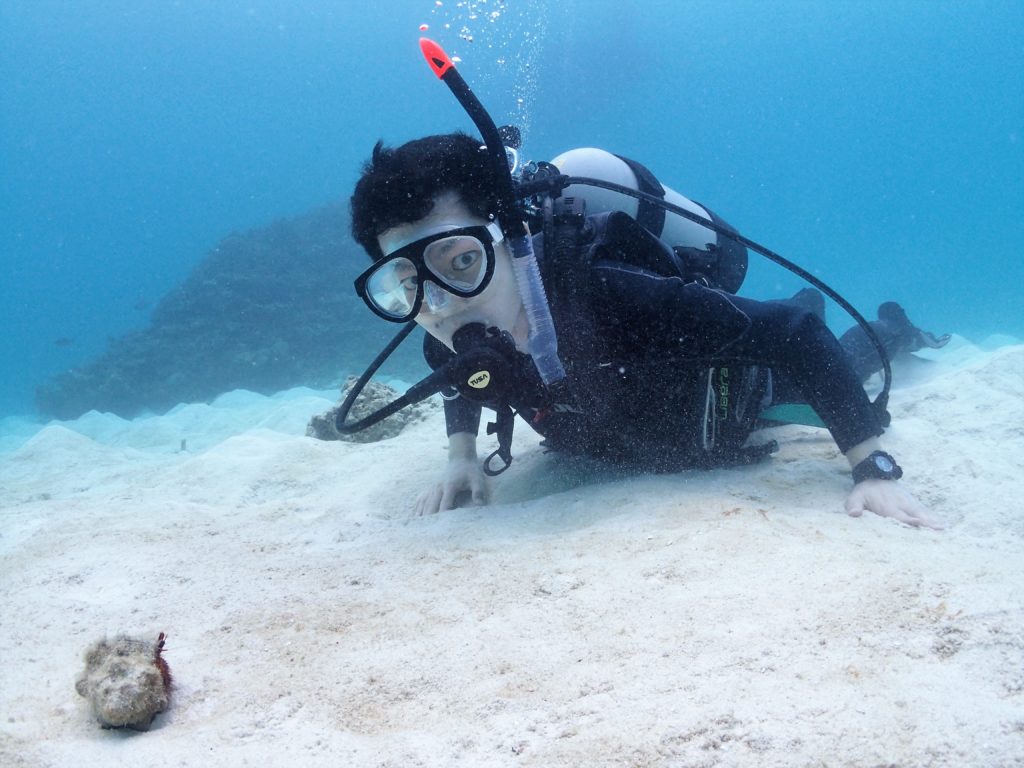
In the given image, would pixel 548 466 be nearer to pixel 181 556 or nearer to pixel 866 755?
pixel 181 556

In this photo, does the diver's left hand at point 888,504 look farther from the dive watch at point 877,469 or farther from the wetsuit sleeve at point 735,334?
the wetsuit sleeve at point 735,334

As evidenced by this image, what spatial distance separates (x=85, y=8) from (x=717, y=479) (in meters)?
102

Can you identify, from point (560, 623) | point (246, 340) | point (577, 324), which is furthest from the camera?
point (246, 340)

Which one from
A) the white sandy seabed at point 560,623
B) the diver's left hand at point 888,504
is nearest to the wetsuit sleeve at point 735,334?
the diver's left hand at point 888,504

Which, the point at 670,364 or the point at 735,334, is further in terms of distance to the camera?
the point at 670,364

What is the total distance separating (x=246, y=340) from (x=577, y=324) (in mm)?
18419

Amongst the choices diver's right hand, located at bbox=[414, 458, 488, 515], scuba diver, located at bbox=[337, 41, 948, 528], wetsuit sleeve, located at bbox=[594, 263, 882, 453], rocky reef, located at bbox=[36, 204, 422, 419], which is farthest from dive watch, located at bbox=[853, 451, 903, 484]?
rocky reef, located at bbox=[36, 204, 422, 419]

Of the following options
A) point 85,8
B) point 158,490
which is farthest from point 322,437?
point 85,8

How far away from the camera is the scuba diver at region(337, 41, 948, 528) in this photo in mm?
2572

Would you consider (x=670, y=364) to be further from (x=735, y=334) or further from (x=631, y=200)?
(x=631, y=200)

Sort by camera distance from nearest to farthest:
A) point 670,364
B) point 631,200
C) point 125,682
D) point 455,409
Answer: point 125,682 → point 670,364 → point 631,200 → point 455,409

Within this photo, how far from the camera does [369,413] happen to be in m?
6.29

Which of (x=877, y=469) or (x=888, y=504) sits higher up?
(x=877, y=469)

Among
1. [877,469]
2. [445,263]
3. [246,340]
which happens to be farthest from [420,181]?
[246,340]
